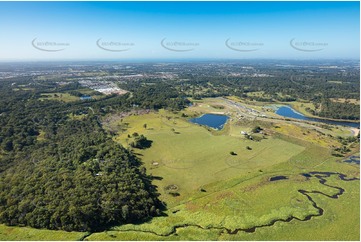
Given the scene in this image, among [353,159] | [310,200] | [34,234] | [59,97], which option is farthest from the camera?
[59,97]

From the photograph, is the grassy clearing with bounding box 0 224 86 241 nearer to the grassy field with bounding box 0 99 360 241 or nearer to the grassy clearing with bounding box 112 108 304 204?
the grassy field with bounding box 0 99 360 241

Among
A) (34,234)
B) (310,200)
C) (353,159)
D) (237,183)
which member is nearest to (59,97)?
(34,234)

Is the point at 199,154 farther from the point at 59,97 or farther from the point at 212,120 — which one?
the point at 59,97

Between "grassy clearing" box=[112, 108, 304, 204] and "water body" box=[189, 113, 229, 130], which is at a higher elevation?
"grassy clearing" box=[112, 108, 304, 204]

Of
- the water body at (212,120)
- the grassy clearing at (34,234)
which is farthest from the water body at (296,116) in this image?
the grassy clearing at (34,234)

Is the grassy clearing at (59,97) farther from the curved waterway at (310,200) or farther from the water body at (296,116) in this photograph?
the curved waterway at (310,200)

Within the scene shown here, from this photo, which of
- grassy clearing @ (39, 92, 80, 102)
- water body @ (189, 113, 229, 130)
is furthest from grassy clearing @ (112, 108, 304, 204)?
grassy clearing @ (39, 92, 80, 102)

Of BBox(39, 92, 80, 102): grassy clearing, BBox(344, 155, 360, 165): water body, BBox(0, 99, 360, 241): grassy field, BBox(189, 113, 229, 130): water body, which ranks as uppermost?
BBox(39, 92, 80, 102): grassy clearing
